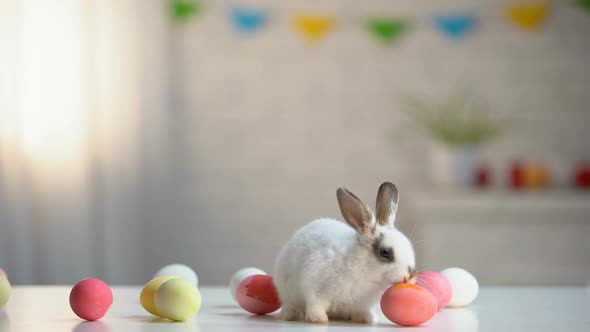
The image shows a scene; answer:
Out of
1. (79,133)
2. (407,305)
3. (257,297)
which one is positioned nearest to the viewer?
(407,305)

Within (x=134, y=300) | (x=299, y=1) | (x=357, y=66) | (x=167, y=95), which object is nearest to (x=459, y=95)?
(x=357, y=66)

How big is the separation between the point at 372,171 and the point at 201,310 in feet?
7.59

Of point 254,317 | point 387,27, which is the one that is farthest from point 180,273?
point 387,27

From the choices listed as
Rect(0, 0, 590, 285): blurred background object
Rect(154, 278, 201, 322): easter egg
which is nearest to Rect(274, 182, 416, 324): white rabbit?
Rect(154, 278, 201, 322): easter egg

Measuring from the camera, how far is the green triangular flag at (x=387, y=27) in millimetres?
3342

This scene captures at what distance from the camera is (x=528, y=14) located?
11.0ft

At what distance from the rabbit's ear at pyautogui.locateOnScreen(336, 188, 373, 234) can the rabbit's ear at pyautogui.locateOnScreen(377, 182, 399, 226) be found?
3 centimetres

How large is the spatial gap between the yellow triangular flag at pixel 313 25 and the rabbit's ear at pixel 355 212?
2382 mm

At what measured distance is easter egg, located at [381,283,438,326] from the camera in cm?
99

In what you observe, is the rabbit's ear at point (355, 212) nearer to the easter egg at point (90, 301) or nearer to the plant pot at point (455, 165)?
the easter egg at point (90, 301)

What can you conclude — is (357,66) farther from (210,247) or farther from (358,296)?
(358,296)

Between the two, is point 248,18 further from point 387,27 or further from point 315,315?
point 315,315

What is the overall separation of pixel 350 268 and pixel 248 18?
2419mm

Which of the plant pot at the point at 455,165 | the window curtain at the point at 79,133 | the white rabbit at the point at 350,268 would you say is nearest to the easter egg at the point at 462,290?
the white rabbit at the point at 350,268
